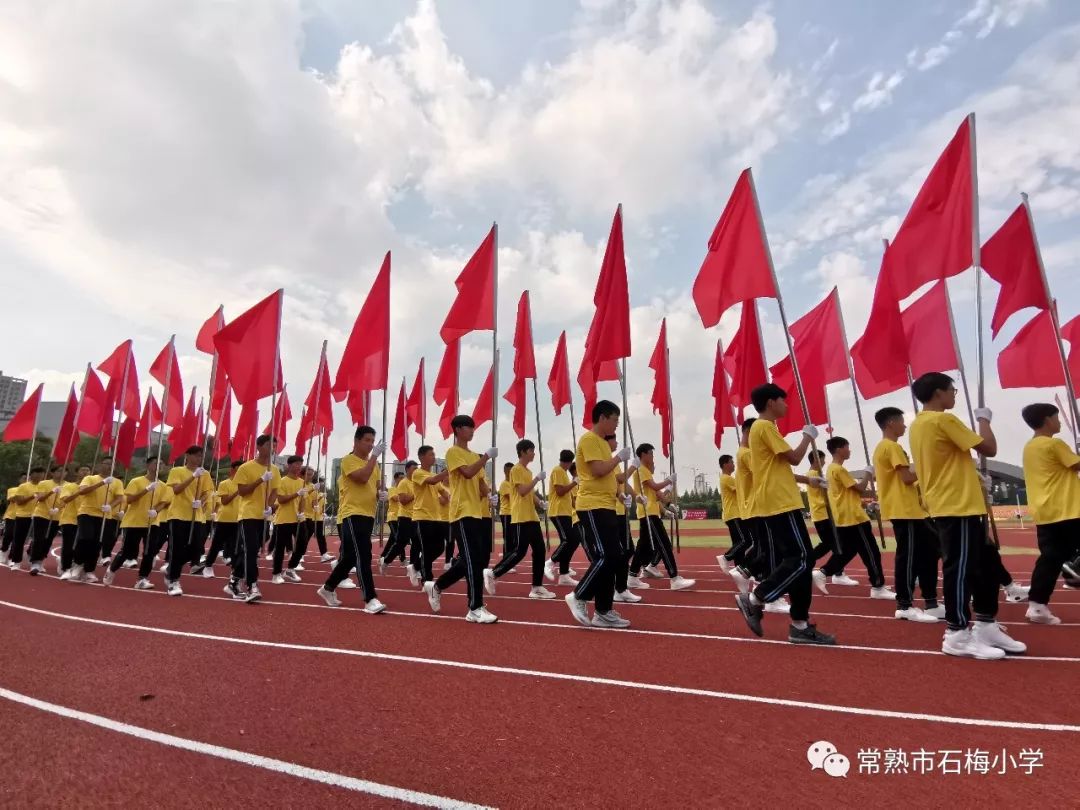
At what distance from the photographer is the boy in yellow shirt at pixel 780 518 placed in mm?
4984

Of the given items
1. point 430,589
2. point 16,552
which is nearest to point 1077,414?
point 430,589

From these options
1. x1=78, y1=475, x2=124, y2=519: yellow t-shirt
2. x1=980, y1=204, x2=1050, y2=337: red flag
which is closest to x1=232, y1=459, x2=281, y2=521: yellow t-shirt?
x1=78, y1=475, x2=124, y2=519: yellow t-shirt

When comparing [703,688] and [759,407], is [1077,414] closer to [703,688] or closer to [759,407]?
[759,407]

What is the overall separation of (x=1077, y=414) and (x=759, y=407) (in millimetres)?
4074

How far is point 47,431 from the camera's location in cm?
6938

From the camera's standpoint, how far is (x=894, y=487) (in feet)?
21.0

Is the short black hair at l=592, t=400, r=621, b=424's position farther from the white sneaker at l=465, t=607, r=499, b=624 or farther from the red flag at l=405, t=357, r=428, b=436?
the red flag at l=405, t=357, r=428, b=436

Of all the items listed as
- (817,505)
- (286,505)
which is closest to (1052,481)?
(817,505)

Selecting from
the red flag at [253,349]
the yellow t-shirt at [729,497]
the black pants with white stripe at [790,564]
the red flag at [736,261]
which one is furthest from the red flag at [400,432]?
the black pants with white stripe at [790,564]

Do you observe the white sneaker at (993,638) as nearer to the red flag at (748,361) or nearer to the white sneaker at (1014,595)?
the white sneaker at (1014,595)

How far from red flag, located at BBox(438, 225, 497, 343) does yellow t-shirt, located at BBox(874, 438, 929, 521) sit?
5016 mm

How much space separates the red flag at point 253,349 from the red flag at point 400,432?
7942mm

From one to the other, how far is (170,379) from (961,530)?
1399cm

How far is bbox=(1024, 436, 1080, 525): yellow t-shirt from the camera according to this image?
18.5 feet
